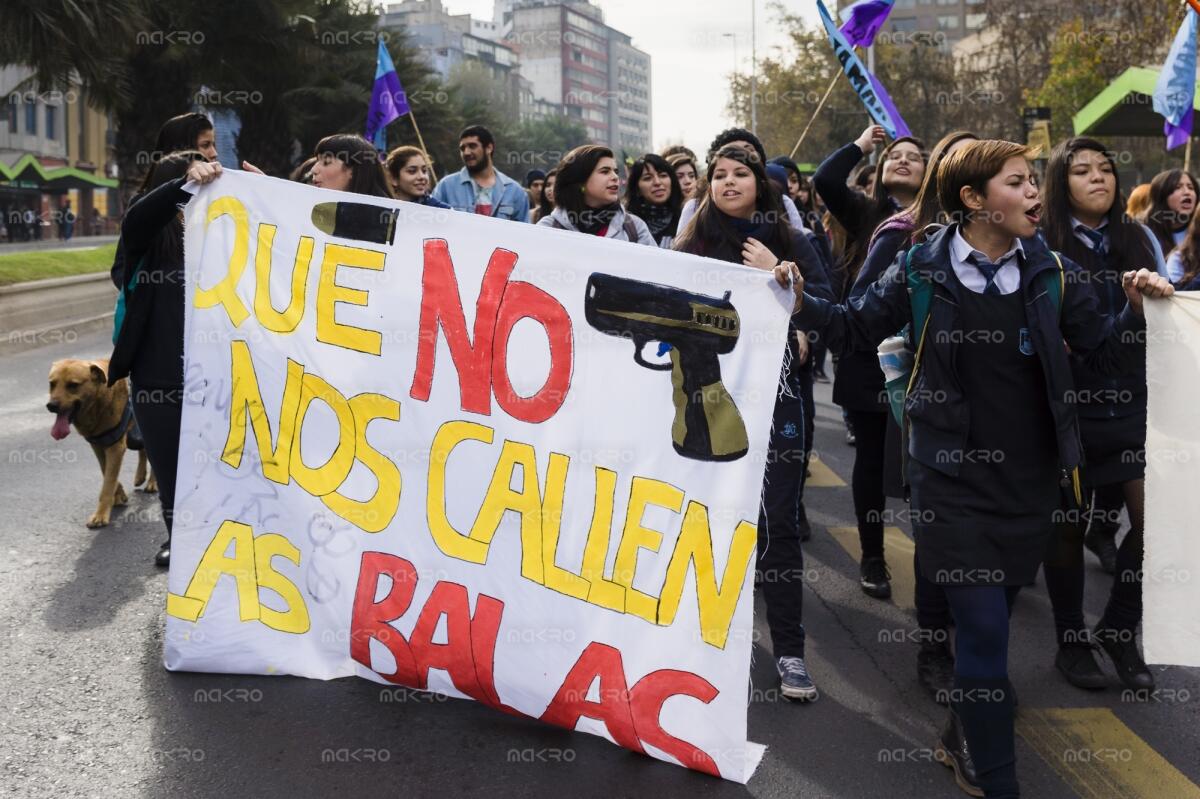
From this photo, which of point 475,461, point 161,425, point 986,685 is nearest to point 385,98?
point 161,425

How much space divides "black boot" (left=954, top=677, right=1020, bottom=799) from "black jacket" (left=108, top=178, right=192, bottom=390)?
10.5 ft

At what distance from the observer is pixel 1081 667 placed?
167 inches

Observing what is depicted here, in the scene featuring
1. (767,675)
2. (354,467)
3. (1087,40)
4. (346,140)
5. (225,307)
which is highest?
(1087,40)

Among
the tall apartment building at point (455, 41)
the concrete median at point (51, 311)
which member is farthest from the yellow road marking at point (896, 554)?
the tall apartment building at point (455, 41)

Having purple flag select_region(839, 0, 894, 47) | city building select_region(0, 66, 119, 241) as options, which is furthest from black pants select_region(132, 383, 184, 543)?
city building select_region(0, 66, 119, 241)

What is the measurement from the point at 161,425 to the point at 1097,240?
3.52 m

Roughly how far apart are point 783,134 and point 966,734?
143 ft

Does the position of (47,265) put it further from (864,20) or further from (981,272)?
(981,272)

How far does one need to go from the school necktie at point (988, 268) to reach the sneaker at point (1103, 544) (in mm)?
2794

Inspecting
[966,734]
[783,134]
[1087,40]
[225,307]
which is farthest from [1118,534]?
[783,134]

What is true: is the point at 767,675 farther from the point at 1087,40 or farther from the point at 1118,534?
the point at 1087,40

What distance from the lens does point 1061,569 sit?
427 centimetres

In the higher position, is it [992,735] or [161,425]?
[161,425]

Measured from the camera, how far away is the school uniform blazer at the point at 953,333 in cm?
326
